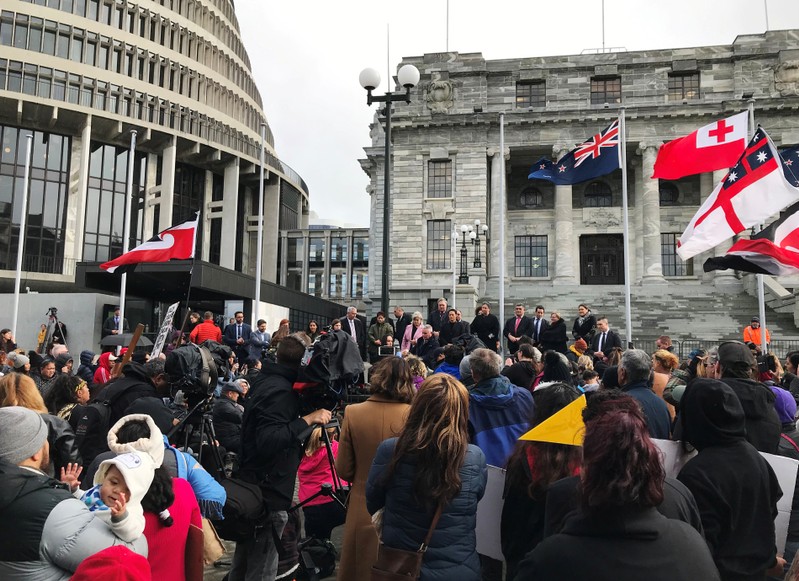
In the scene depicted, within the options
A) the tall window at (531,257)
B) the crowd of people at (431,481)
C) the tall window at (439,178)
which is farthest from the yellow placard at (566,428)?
the tall window at (531,257)

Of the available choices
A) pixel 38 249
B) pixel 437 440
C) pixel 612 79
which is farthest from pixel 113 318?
pixel 612 79

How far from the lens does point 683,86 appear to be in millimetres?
39312

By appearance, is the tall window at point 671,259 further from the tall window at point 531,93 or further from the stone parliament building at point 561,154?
the tall window at point 531,93

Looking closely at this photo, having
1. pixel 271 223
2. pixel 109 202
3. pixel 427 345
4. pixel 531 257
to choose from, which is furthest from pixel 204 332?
pixel 271 223

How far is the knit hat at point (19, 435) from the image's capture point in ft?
10.7

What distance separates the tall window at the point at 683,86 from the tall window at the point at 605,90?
321 centimetres

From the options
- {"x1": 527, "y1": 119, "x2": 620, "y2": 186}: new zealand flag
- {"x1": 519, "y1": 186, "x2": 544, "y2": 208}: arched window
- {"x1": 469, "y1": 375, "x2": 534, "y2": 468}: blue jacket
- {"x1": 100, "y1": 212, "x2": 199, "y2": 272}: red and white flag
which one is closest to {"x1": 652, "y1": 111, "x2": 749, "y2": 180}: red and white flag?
{"x1": 527, "y1": 119, "x2": 620, "y2": 186}: new zealand flag

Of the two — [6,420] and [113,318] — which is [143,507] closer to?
[6,420]

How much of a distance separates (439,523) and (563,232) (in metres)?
37.2

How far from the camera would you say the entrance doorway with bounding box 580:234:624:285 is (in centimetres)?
4025

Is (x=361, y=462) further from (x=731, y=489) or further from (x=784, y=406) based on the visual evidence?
(x=784, y=406)

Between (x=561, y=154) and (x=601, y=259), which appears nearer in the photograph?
(x=561, y=154)

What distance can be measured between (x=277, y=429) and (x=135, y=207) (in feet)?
163

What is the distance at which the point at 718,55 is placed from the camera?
1527 inches
